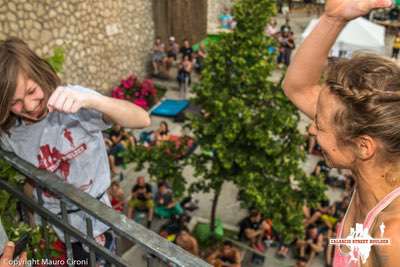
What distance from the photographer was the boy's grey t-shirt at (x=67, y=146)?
2.20m

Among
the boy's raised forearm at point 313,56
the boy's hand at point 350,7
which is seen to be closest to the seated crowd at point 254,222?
the boy's raised forearm at point 313,56

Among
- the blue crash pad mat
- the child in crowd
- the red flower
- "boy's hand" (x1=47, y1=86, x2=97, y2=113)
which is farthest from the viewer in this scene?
the blue crash pad mat

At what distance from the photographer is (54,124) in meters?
2.24

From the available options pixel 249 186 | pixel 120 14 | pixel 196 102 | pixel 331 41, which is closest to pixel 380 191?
pixel 331 41

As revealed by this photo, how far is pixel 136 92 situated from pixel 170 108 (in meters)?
1.20

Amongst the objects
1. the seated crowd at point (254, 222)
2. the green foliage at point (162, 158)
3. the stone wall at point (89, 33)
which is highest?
the stone wall at point (89, 33)

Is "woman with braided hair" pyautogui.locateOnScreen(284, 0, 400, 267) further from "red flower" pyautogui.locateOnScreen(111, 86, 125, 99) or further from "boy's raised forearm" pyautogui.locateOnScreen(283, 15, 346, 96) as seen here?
"red flower" pyautogui.locateOnScreen(111, 86, 125, 99)

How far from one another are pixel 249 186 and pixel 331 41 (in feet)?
15.9

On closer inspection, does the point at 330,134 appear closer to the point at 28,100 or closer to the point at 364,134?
the point at 364,134

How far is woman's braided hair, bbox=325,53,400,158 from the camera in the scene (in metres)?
1.27

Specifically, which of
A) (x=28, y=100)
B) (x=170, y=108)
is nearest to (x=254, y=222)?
(x=170, y=108)

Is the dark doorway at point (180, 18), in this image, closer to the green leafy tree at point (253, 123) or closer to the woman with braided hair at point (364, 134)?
the green leafy tree at point (253, 123)

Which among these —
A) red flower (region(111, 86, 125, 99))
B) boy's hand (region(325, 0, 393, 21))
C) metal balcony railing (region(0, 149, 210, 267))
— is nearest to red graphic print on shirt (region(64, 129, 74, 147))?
metal balcony railing (region(0, 149, 210, 267))

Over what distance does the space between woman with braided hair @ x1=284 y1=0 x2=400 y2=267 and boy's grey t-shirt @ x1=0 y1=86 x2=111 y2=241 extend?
1.20 meters
